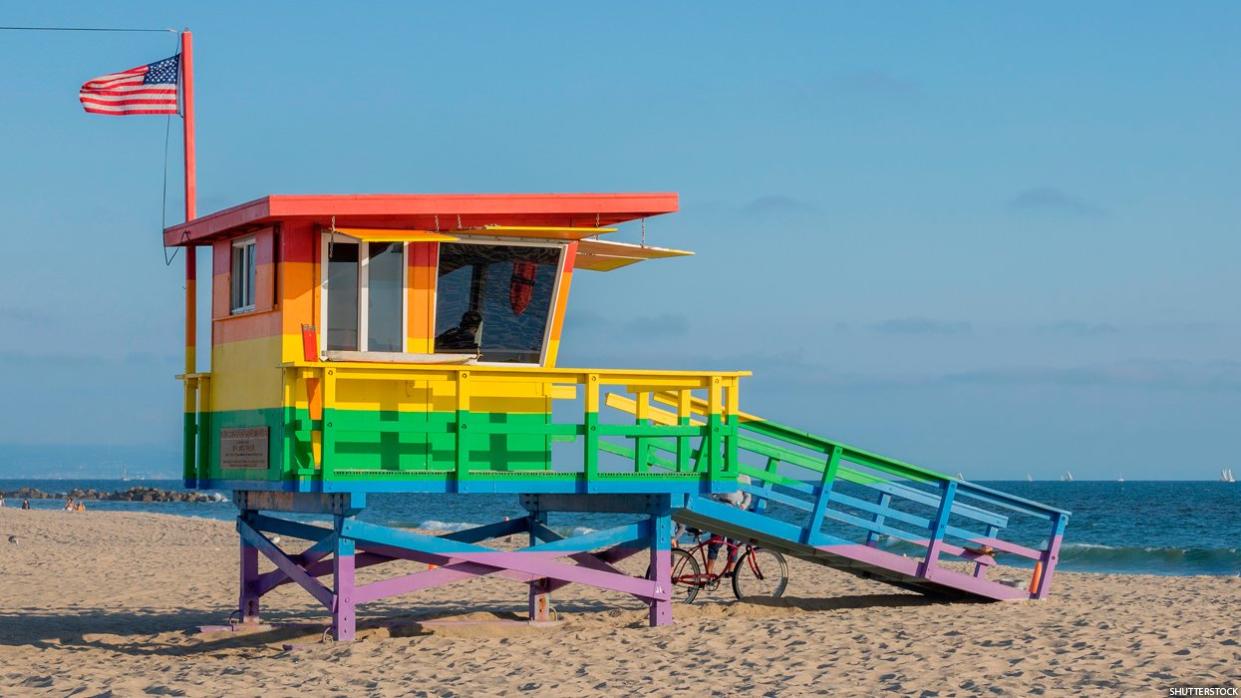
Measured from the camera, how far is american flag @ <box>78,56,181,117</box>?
15422 mm

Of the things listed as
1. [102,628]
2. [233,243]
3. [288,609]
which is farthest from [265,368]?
[288,609]

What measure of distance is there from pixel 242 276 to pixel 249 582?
3.23m

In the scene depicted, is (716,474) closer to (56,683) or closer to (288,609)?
(56,683)

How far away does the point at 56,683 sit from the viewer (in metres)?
11.6

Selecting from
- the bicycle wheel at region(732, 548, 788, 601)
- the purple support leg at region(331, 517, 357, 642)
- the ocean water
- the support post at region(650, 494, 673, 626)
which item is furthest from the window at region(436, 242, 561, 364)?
the ocean water

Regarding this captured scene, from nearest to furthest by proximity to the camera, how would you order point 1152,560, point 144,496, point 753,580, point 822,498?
1. point 822,498
2. point 753,580
3. point 1152,560
4. point 144,496

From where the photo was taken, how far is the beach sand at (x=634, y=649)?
10680 mm

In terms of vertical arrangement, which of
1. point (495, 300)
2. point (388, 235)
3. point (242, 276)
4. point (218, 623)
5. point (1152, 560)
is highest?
point (388, 235)

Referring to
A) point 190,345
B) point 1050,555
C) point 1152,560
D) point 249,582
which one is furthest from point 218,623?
point 1152,560

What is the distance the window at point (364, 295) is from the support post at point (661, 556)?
2.74 meters

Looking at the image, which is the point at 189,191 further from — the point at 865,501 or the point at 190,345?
the point at 865,501

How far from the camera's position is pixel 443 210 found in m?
12.7

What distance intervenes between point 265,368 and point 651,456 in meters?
4.13

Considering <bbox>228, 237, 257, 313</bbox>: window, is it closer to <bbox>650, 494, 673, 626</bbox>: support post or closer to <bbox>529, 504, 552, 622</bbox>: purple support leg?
<bbox>529, 504, 552, 622</bbox>: purple support leg
